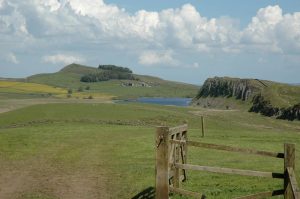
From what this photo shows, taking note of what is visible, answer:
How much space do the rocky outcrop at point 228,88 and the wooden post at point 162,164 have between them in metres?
107

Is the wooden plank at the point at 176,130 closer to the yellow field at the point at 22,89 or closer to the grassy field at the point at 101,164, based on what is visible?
the grassy field at the point at 101,164

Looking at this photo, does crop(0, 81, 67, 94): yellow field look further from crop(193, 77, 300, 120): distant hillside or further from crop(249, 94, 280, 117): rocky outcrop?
crop(249, 94, 280, 117): rocky outcrop

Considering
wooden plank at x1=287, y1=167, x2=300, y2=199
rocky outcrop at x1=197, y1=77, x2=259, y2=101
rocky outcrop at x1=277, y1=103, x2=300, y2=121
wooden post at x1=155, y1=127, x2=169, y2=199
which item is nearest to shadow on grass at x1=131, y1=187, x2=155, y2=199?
wooden post at x1=155, y1=127, x2=169, y2=199

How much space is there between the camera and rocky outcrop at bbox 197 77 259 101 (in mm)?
122681

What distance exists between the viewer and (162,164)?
14.5 metres

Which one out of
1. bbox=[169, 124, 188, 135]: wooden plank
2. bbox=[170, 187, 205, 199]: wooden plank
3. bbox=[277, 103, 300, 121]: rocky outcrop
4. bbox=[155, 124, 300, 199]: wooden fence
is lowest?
bbox=[277, 103, 300, 121]: rocky outcrop

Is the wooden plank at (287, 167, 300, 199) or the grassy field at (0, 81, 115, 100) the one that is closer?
the wooden plank at (287, 167, 300, 199)

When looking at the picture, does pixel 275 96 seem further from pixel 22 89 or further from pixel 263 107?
pixel 22 89

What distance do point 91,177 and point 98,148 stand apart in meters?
10.6

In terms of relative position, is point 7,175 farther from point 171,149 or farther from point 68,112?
point 68,112

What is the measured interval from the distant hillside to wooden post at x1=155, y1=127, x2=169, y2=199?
72.7m

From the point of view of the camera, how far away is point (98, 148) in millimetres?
32938

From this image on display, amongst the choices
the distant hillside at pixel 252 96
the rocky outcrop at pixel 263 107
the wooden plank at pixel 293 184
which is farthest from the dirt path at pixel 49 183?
the rocky outcrop at pixel 263 107

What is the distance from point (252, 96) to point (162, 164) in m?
105
